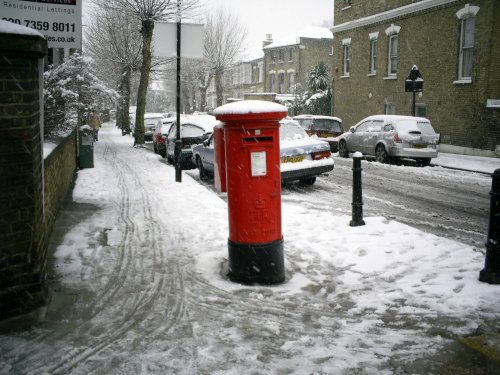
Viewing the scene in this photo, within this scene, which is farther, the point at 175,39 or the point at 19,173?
the point at 175,39

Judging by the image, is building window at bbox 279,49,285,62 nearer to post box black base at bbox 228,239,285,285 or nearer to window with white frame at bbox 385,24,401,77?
window with white frame at bbox 385,24,401,77

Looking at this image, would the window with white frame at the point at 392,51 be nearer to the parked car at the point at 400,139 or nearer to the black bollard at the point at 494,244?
the parked car at the point at 400,139

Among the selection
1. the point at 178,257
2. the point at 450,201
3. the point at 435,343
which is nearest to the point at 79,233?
the point at 178,257

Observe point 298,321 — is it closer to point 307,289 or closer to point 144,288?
point 307,289

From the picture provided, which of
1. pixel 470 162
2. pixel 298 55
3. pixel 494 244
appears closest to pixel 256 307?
pixel 494 244

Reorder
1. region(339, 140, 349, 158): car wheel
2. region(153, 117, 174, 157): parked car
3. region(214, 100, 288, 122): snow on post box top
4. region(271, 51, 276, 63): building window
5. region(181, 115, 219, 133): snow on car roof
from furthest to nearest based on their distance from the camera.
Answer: region(271, 51, 276, 63): building window
region(153, 117, 174, 157): parked car
region(339, 140, 349, 158): car wheel
region(181, 115, 219, 133): snow on car roof
region(214, 100, 288, 122): snow on post box top

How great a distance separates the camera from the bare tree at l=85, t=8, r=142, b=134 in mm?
36719

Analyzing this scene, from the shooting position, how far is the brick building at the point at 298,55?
6050cm

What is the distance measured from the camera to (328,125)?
22.3 meters

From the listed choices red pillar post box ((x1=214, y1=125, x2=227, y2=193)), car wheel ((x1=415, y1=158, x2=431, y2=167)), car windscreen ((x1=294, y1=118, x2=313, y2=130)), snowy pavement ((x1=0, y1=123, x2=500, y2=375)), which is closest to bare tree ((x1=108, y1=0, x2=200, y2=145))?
car windscreen ((x1=294, y1=118, x2=313, y2=130))

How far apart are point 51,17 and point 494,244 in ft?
17.7

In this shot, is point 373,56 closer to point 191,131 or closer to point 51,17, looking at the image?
point 191,131

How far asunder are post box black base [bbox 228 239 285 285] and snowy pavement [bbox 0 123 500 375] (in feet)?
0.44

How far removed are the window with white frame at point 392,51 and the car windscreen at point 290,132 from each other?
1544 cm
